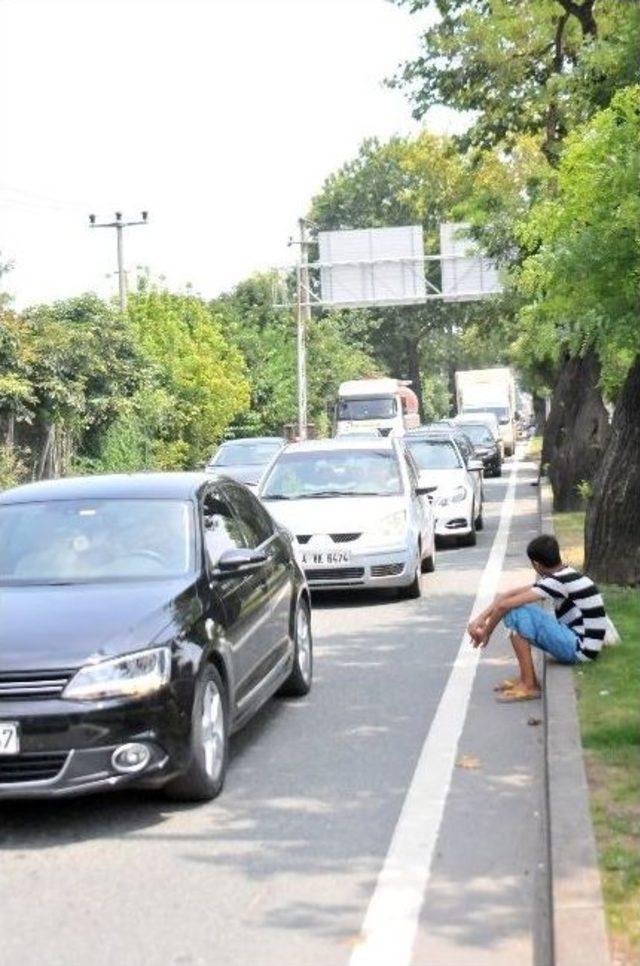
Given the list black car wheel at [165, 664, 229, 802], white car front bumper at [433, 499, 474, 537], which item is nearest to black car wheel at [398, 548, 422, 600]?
white car front bumper at [433, 499, 474, 537]

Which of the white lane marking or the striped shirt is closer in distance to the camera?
the white lane marking

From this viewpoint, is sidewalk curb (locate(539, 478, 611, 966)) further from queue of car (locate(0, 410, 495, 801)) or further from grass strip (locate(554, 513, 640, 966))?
queue of car (locate(0, 410, 495, 801))

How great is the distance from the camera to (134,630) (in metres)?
6.72

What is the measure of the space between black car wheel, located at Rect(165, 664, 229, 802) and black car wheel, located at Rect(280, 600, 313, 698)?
2132 mm

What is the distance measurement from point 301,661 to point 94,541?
2167 millimetres

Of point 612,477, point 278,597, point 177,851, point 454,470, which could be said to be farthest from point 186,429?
point 177,851

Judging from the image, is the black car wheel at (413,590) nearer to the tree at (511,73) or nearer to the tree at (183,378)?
the tree at (511,73)

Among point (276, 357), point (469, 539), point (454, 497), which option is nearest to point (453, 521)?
point (454, 497)

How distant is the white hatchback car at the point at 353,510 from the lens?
559 inches

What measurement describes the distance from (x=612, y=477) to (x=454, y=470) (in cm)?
828

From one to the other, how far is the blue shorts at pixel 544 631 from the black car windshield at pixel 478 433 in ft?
108

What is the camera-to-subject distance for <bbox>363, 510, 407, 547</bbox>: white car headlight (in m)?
14.3

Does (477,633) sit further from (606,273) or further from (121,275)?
(121,275)

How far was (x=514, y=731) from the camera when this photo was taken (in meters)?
8.45
